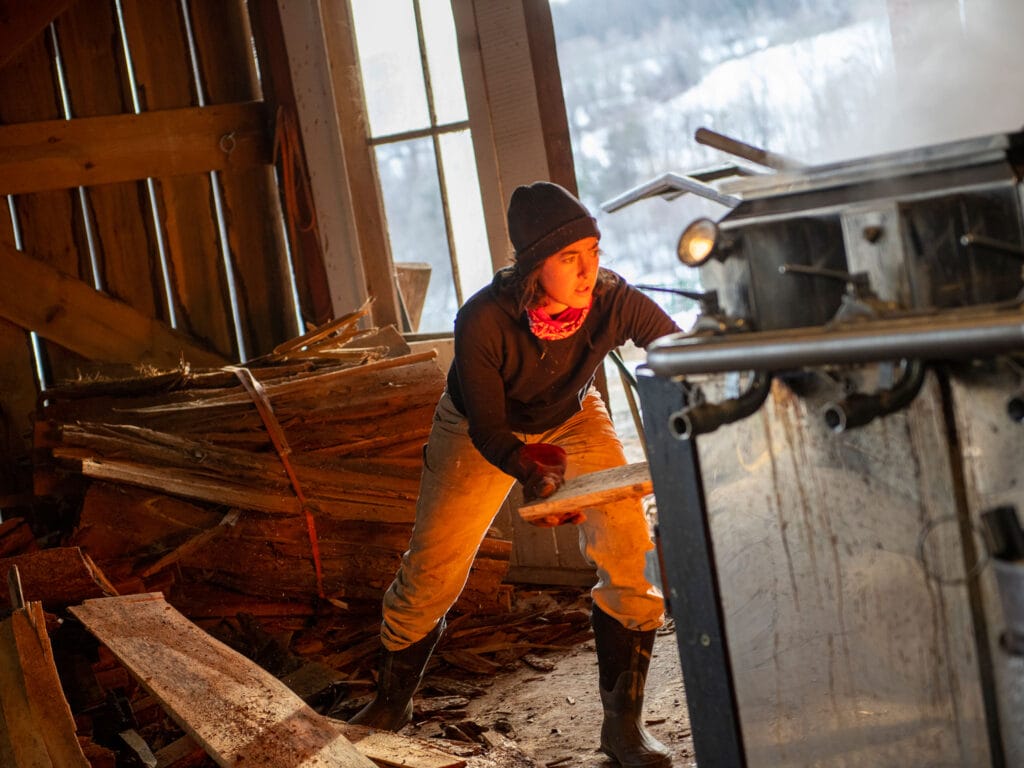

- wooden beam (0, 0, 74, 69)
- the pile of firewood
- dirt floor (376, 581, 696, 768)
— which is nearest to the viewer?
dirt floor (376, 581, 696, 768)

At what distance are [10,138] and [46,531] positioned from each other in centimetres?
188

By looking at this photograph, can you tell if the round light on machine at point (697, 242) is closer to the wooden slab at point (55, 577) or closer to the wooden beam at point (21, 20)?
the wooden slab at point (55, 577)

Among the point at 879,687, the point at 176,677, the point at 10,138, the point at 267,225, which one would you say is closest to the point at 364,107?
the point at 267,225

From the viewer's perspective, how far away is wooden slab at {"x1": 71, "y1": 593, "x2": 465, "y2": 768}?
2.97 metres

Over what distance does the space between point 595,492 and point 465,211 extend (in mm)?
2667

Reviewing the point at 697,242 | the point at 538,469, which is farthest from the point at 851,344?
the point at 538,469

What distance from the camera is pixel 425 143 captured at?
16.9ft

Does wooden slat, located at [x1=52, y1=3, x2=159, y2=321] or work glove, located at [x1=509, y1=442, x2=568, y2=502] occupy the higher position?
wooden slat, located at [x1=52, y1=3, x2=159, y2=321]

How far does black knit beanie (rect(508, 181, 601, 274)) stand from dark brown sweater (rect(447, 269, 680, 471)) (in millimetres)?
208

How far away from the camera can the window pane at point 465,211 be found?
5.08 metres

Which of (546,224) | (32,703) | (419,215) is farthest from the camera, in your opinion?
(419,215)

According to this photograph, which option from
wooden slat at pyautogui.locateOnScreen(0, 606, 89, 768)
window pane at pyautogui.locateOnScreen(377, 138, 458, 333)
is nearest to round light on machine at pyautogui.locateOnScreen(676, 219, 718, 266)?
wooden slat at pyautogui.locateOnScreen(0, 606, 89, 768)

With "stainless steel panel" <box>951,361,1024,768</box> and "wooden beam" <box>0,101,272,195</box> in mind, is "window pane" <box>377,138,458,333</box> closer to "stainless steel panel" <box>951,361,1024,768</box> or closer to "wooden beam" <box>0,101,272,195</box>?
"wooden beam" <box>0,101,272,195</box>

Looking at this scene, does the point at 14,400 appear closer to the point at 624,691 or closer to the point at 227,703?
the point at 227,703
